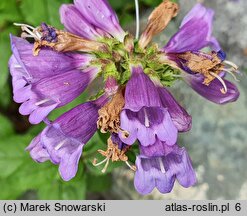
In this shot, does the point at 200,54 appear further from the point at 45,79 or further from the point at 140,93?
the point at 45,79

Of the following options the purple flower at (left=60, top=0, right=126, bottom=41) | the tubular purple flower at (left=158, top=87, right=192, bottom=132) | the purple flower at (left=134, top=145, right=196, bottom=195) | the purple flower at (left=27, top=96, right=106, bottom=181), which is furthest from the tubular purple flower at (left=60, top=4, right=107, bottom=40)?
the purple flower at (left=134, top=145, right=196, bottom=195)

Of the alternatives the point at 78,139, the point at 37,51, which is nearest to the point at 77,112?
the point at 78,139

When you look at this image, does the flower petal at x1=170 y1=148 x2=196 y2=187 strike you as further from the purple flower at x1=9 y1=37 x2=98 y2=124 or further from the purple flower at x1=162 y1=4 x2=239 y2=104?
the purple flower at x1=9 y1=37 x2=98 y2=124

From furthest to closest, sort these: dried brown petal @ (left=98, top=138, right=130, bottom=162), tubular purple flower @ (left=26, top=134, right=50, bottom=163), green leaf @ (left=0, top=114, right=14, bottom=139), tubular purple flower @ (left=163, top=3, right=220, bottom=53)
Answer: green leaf @ (left=0, top=114, right=14, bottom=139) < tubular purple flower @ (left=26, top=134, right=50, bottom=163) < tubular purple flower @ (left=163, top=3, right=220, bottom=53) < dried brown petal @ (left=98, top=138, right=130, bottom=162)


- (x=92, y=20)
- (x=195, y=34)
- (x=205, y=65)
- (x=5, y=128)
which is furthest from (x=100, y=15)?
(x=5, y=128)

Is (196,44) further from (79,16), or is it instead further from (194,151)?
(194,151)

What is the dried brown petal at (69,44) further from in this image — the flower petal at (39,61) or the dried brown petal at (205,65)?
the dried brown petal at (205,65)

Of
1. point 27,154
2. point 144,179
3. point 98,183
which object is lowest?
point 98,183
